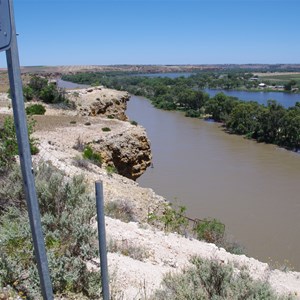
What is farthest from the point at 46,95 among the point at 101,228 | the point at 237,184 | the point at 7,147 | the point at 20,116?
the point at 20,116

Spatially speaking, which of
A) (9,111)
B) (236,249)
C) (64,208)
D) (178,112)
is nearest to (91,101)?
(9,111)

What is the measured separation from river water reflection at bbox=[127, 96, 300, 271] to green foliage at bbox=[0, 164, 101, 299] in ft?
36.1

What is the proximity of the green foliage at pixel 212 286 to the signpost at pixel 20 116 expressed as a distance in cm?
183

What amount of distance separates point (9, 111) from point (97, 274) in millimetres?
16572

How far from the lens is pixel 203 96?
202 ft

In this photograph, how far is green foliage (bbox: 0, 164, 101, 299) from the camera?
11.1ft

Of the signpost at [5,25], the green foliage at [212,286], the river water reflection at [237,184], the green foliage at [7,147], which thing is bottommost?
the river water reflection at [237,184]

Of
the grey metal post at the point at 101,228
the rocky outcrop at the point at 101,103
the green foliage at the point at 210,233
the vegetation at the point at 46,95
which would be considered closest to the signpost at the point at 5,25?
the grey metal post at the point at 101,228

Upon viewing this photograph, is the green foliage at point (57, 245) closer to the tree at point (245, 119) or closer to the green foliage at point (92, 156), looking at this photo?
the green foliage at point (92, 156)

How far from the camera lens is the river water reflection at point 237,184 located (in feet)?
54.0

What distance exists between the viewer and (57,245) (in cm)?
407

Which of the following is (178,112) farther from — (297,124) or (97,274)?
(97,274)

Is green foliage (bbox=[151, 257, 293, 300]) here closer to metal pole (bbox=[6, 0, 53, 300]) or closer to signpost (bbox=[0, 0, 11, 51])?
metal pole (bbox=[6, 0, 53, 300])

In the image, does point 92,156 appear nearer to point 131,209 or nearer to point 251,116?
point 131,209
